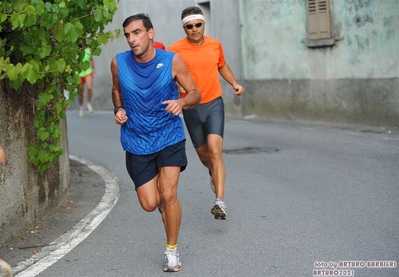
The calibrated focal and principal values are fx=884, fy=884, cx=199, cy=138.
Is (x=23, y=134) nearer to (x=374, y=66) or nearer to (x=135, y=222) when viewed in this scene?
(x=135, y=222)

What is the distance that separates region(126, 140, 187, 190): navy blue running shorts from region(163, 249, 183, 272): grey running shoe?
581 mm

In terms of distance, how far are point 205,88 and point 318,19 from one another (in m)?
9.42

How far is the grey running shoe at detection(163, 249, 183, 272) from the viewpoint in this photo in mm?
6457

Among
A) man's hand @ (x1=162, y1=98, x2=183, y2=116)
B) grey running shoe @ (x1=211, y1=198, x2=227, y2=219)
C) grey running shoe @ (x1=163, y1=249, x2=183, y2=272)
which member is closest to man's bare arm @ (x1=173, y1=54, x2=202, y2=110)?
man's hand @ (x1=162, y1=98, x2=183, y2=116)

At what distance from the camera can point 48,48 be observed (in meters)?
7.59

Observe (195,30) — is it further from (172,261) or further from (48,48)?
(172,261)

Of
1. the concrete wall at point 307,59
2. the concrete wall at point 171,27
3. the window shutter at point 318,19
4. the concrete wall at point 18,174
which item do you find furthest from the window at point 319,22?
the concrete wall at point 18,174

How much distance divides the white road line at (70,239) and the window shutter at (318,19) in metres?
7.75

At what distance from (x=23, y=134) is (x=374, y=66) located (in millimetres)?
9228

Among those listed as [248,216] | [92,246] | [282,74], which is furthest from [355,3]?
[92,246]

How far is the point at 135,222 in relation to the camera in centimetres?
840

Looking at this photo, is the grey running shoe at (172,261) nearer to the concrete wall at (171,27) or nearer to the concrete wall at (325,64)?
the concrete wall at (325,64)

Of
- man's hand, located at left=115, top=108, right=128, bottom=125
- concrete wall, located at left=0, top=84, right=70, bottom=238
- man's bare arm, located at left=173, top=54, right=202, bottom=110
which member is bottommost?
concrete wall, located at left=0, top=84, right=70, bottom=238

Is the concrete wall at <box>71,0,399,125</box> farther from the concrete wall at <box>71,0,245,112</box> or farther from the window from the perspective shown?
the window
